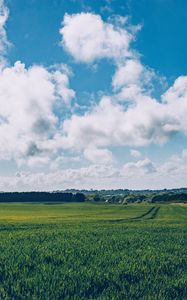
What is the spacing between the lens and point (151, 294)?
12.9 meters

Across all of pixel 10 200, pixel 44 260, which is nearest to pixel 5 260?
pixel 44 260

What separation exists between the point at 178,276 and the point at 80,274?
4111 mm

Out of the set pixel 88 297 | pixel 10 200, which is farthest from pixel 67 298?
pixel 10 200

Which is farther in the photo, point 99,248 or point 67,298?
point 99,248

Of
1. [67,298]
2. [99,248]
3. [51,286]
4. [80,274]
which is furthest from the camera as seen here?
[99,248]

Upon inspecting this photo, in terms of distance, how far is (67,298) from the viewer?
12.3 m

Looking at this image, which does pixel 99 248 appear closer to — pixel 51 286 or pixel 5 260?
pixel 5 260

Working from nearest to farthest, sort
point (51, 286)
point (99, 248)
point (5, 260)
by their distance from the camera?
point (51, 286)
point (5, 260)
point (99, 248)

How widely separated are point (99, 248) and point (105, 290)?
8231 mm

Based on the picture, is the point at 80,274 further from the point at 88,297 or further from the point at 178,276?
the point at 178,276

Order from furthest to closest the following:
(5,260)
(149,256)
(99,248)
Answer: (99,248) → (149,256) → (5,260)

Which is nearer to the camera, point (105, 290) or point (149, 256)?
point (105, 290)

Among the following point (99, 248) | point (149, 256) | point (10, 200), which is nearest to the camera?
point (149, 256)

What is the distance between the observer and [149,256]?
62.7 ft
